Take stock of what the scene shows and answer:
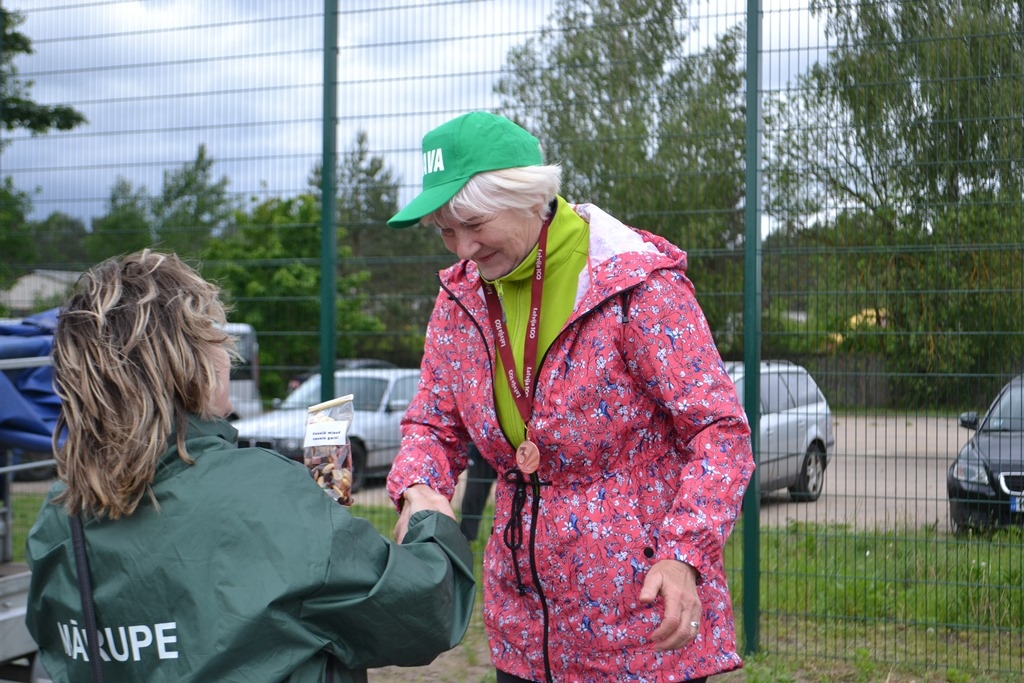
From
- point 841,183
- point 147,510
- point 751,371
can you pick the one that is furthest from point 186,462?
point 841,183

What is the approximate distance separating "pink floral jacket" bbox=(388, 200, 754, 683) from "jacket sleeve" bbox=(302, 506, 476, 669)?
35 cm

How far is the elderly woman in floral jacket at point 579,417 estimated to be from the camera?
6.88 feet

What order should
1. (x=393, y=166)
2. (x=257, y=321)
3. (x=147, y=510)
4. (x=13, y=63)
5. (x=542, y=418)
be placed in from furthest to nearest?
(x=13, y=63) < (x=257, y=321) < (x=393, y=166) < (x=542, y=418) < (x=147, y=510)

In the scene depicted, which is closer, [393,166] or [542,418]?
[542,418]

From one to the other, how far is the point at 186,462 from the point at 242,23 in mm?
4501

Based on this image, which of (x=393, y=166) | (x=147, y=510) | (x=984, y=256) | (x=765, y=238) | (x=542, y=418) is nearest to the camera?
(x=147, y=510)

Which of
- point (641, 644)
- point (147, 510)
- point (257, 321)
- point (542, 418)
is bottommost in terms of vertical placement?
point (641, 644)

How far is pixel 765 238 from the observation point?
190 inches

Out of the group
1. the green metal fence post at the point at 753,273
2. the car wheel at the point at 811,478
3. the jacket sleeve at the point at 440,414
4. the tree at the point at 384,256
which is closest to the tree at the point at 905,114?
the green metal fence post at the point at 753,273

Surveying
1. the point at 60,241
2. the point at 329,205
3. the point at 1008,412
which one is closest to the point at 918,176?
the point at 1008,412

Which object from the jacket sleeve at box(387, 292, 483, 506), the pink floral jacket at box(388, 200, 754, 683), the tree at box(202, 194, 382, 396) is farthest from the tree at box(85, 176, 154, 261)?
the pink floral jacket at box(388, 200, 754, 683)

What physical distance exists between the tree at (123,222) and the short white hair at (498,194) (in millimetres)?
4374

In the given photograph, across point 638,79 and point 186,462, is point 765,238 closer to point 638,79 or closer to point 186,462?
point 638,79

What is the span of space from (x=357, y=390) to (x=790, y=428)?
95.5 inches
